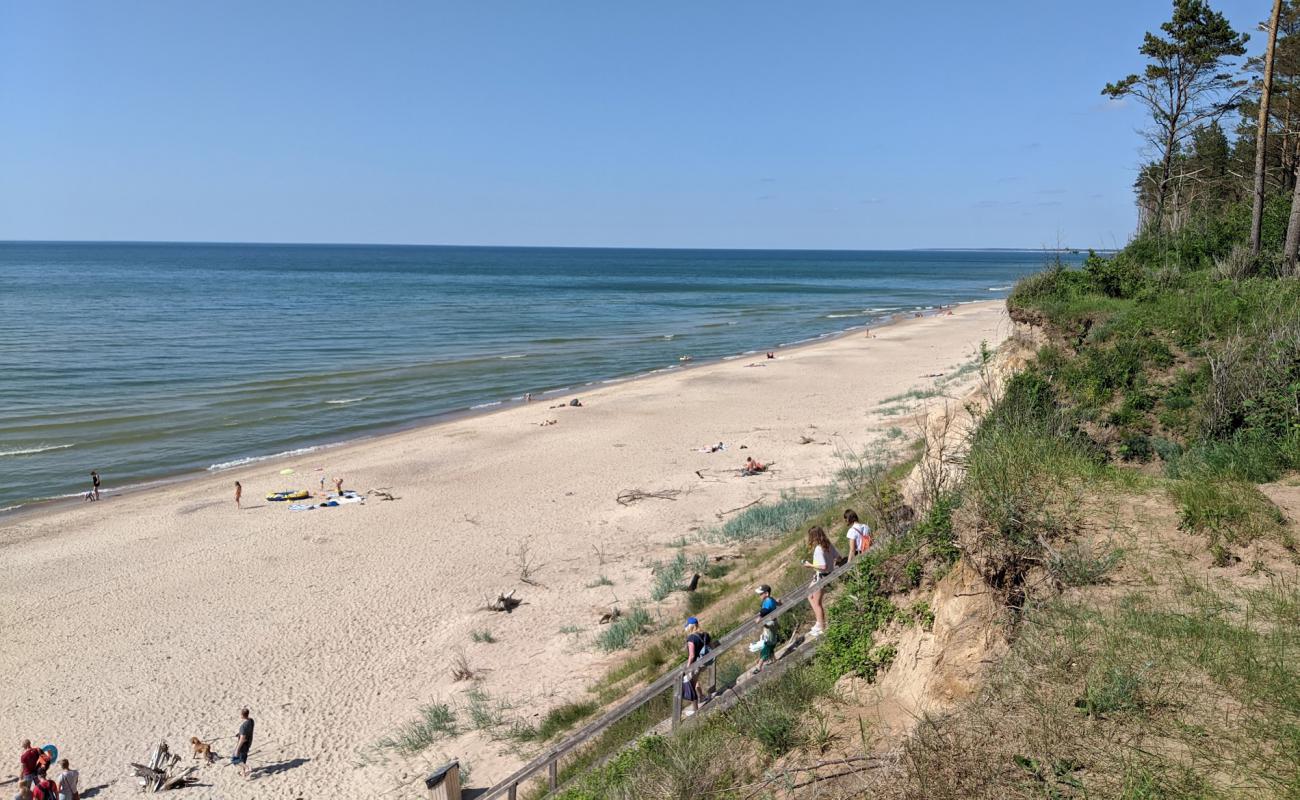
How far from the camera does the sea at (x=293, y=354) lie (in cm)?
2806

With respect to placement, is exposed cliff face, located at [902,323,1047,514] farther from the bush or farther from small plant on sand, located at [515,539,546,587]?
small plant on sand, located at [515,539,546,587]

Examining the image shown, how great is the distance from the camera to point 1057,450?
7.92m

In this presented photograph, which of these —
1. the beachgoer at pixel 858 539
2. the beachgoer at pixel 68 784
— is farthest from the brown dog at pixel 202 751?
the beachgoer at pixel 858 539

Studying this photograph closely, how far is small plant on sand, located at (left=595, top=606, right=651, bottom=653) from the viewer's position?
487 inches

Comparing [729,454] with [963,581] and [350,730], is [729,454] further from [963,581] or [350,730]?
[963,581]

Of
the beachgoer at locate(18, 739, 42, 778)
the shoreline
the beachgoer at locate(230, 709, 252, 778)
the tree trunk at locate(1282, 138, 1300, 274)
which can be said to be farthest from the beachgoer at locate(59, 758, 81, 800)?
the tree trunk at locate(1282, 138, 1300, 274)

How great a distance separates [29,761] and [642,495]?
1315 cm

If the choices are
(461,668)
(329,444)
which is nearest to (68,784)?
(461,668)

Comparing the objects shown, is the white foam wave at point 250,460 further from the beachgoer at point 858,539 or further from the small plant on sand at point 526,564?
the beachgoer at point 858,539

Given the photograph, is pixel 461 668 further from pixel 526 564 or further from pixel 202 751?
pixel 526 564

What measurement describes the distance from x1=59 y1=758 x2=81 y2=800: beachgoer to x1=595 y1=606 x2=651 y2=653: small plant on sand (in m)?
6.99

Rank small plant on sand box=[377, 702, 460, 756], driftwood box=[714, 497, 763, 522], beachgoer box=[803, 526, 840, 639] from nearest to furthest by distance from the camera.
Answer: beachgoer box=[803, 526, 840, 639] < small plant on sand box=[377, 702, 460, 756] < driftwood box=[714, 497, 763, 522]

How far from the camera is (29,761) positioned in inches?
410

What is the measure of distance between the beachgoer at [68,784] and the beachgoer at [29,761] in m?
0.36
